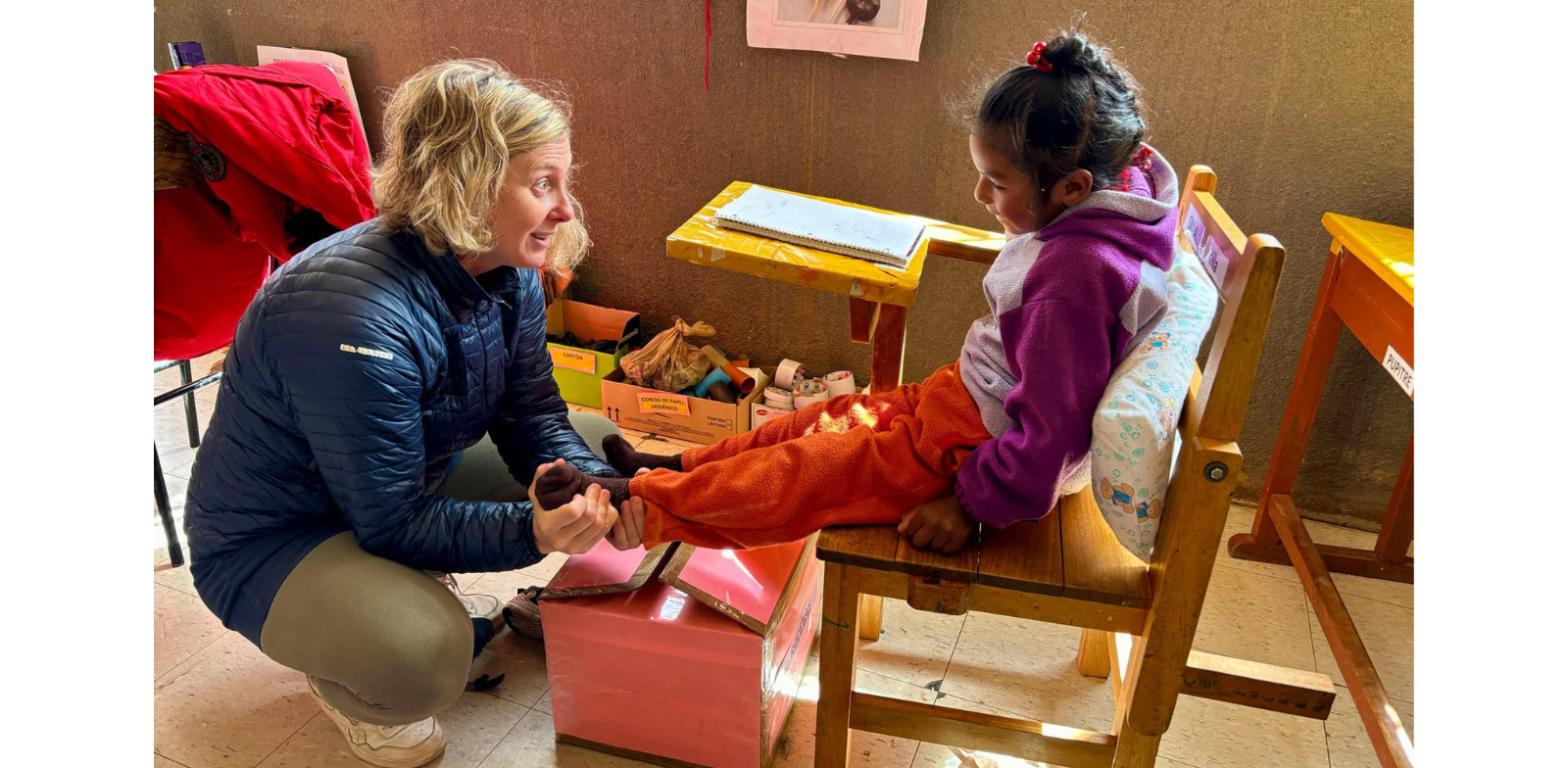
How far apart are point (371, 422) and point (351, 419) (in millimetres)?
27

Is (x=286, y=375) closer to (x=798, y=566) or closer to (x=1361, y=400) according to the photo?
(x=798, y=566)

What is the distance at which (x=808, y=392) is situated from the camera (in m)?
2.68

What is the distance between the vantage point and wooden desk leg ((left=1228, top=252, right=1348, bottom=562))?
207 cm

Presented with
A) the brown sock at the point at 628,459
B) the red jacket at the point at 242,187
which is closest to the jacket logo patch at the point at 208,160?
the red jacket at the point at 242,187

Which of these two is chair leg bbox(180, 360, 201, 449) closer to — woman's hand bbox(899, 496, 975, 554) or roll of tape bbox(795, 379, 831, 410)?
roll of tape bbox(795, 379, 831, 410)

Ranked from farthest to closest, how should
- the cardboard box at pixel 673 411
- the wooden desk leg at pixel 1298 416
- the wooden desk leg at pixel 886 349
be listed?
the cardboard box at pixel 673 411
the wooden desk leg at pixel 1298 416
the wooden desk leg at pixel 886 349

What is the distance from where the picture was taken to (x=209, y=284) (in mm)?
1958

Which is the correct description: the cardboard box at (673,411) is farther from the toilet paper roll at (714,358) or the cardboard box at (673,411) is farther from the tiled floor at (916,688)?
the tiled floor at (916,688)

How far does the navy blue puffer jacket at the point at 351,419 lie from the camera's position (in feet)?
4.44

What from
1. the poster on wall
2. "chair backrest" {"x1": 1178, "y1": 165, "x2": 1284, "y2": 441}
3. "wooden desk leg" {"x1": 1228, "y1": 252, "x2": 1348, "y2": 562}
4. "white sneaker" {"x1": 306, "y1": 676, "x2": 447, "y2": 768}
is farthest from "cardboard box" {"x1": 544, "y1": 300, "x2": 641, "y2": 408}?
"chair backrest" {"x1": 1178, "y1": 165, "x2": 1284, "y2": 441}

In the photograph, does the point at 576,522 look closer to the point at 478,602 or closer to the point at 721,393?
the point at 478,602

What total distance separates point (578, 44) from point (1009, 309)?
5.66ft

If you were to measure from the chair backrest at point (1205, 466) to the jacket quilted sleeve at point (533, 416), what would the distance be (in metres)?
0.93

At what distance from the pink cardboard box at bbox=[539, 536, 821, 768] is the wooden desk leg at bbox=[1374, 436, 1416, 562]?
4.59 ft
